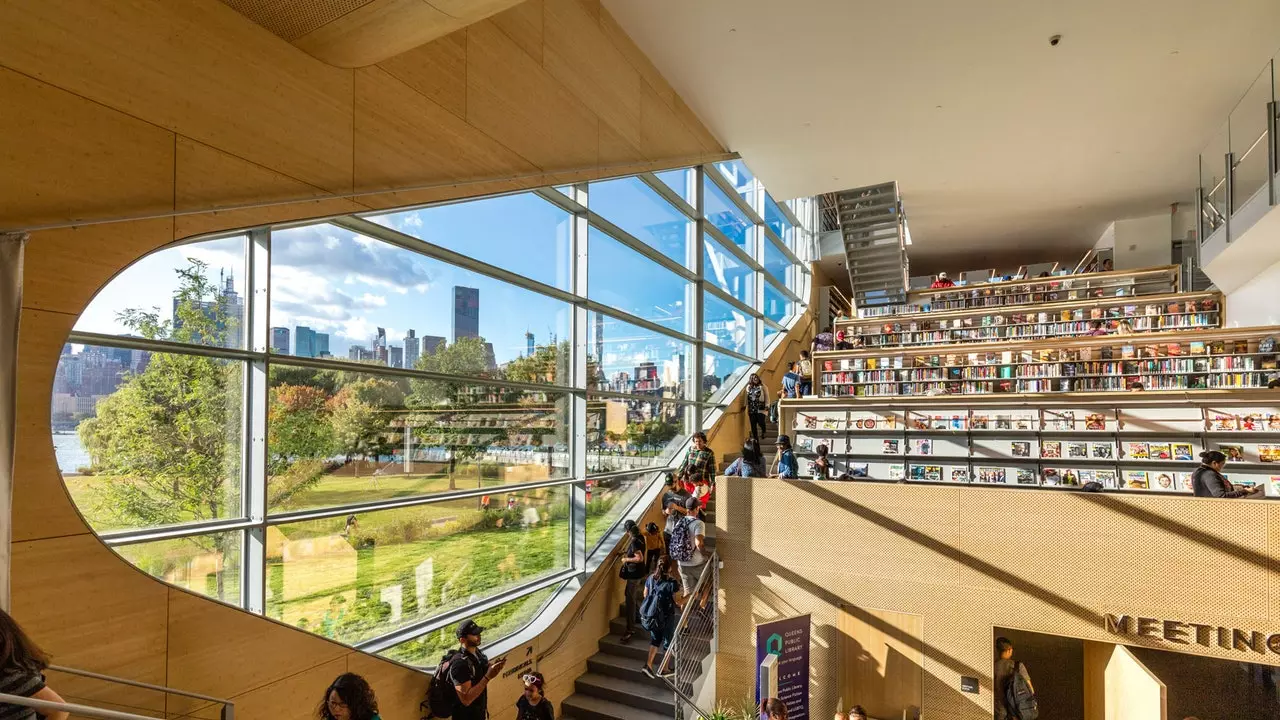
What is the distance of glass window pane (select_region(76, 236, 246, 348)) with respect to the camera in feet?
10.5

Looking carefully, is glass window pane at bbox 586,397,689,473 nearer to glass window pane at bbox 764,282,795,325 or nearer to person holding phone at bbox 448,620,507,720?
person holding phone at bbox 448,620,507,720

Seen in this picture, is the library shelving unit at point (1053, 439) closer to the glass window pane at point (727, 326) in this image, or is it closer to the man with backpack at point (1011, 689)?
the man with backpack at point (1011, 689)

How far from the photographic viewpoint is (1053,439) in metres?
8.12

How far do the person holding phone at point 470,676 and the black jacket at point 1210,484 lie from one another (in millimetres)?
6213

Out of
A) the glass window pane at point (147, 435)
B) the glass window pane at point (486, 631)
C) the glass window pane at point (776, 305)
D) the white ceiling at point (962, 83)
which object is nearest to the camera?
the glass window pane at point (147, 435)

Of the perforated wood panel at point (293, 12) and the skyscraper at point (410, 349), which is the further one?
the skyscraper at point (410, 349)

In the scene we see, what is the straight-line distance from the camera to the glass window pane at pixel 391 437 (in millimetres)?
4180

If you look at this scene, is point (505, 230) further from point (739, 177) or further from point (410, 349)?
point (739, 177)

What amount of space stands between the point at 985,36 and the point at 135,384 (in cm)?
869

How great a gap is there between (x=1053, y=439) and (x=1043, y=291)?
7.74 meters

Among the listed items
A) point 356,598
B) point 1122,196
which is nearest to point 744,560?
point 356,598

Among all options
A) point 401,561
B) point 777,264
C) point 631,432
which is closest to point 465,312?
point 401,561

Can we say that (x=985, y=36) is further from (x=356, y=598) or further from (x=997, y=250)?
Answer: (x=997, y=250)

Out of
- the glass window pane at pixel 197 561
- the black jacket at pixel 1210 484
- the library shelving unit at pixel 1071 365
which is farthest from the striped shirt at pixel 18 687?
the library shelving unit at pixel 1071 365
